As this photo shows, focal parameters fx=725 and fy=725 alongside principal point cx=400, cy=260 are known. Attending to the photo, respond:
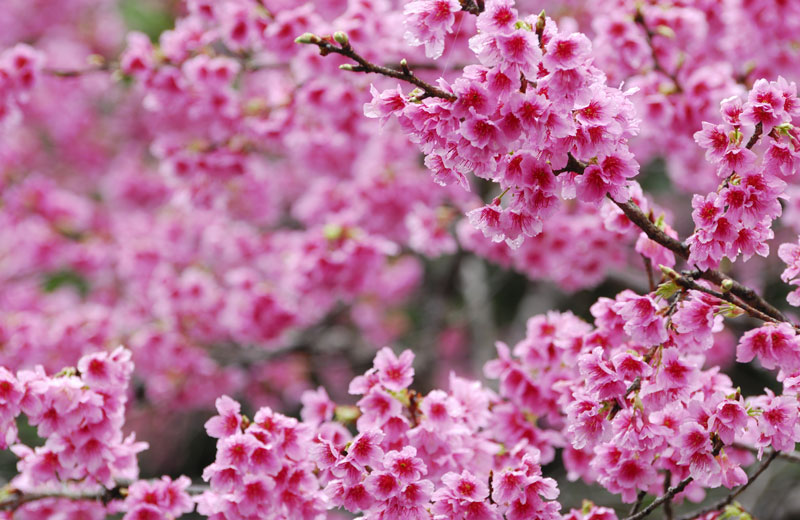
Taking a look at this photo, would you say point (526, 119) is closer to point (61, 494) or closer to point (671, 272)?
point (671, 272)

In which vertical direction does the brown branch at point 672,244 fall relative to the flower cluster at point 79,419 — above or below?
above

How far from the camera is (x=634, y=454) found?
2.21m

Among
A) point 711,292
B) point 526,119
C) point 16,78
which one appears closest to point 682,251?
point 711,292

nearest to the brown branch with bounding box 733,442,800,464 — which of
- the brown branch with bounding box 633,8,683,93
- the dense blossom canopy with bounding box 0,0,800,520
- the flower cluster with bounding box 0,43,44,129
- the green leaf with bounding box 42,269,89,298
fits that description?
the dense blossom canopy with bounding box 0,0,800,520

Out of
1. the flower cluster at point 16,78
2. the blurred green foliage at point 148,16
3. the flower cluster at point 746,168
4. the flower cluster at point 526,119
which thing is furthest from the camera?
the blurred green foliage at point 148,16

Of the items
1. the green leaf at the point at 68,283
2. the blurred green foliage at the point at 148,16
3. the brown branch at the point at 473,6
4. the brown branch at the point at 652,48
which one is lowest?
the green leaf at the point at 68,283

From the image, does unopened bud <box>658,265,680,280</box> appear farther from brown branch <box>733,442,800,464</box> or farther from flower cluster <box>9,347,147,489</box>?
flower cluster <box>9,347,147,489</box>

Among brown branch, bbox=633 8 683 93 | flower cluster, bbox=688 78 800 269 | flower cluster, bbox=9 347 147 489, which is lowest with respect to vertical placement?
flower cluster, bbox=9 347 147 489

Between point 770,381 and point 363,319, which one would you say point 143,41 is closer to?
point 363,319

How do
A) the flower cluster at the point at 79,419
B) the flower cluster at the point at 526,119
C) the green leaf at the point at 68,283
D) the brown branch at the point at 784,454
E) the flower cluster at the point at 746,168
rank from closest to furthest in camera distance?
the flower cluster at the point at 526,119 → the flower cluster at the point at 746,168 → the flower cluster at the point at 79,419 → the brown branch at the point at 784,454 → the green leaf at the point at 68,283

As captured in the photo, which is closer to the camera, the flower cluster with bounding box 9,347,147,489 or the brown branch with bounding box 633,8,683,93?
the flower cluster with bounding box 9,347,147,489

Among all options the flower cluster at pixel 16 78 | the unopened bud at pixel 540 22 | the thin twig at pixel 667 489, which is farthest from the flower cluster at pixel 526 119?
the flower cluster at pixel 16 78

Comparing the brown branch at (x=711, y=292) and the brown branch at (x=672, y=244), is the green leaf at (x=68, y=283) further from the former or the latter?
the brown branch at (x=711, y=292)

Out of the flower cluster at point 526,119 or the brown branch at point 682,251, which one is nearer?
the flower cluster at point 526,119
